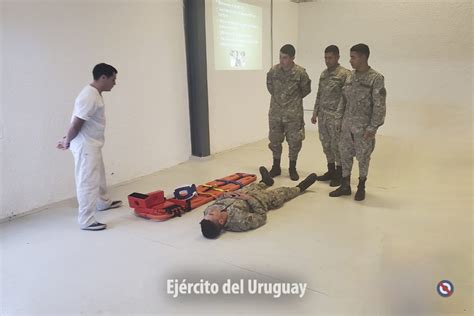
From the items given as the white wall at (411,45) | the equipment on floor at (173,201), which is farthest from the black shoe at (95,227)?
the white wall at (411,45)

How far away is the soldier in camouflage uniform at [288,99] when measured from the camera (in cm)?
429

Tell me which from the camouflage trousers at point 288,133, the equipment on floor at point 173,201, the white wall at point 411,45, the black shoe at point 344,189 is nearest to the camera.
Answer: the equipment on floor at point 173,201

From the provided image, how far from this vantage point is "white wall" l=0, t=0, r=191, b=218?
11.4 feet

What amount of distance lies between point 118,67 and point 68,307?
2.80 metres

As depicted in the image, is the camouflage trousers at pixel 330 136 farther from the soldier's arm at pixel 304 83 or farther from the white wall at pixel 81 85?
the white wall at pixel 81 85

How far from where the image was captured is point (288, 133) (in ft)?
14.7

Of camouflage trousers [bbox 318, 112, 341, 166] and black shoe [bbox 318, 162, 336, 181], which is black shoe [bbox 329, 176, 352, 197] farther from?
black shoe [bbox 318, 162, 336, 181]

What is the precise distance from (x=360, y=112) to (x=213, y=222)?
170 centimetres

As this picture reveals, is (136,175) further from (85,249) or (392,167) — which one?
(392,167)

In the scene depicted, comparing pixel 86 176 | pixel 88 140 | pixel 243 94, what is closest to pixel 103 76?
pixel 88 140

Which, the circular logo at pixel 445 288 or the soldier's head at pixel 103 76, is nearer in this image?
the circular logo at pixel 445 288

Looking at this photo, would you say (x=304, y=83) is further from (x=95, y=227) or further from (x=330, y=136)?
(x=95, y=227)

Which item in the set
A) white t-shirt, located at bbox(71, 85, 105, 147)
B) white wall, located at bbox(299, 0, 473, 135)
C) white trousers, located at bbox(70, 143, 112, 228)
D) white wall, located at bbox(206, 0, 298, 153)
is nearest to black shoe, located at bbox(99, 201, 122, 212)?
white trousers, located at bbox(70, 143, 112, 228)

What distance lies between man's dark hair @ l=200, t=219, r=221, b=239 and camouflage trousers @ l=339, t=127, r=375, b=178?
5.12ft
